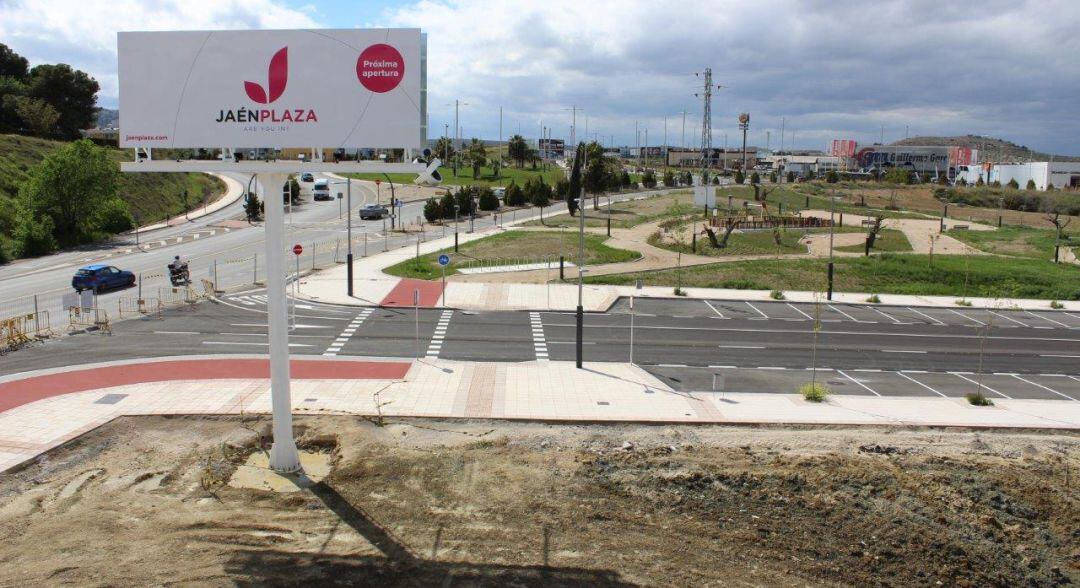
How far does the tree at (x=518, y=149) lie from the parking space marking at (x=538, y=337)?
4621 inches

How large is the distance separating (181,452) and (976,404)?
24.1 metres

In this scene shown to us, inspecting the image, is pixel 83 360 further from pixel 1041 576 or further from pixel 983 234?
pixel 983 234

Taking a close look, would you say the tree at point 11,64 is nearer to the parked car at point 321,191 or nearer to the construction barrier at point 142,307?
the parked car at point 321,191

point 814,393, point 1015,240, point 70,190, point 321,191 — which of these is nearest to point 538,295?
point 814,393

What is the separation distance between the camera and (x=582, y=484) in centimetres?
1761

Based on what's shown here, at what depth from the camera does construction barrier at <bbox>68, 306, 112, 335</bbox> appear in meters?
32.0

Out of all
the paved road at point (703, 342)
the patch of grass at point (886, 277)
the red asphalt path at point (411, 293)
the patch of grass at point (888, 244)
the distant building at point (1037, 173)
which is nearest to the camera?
the paved road at point (703, 342)

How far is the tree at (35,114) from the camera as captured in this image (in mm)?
85250

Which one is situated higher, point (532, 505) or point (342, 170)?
point (342, 170)

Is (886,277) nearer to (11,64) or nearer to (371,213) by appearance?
(371,213)

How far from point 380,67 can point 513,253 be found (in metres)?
42.6

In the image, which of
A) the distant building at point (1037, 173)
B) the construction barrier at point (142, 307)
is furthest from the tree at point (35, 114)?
the distant building at point (1037, 173)

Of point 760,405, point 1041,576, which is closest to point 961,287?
point 760,405

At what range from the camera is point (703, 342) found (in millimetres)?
33844
